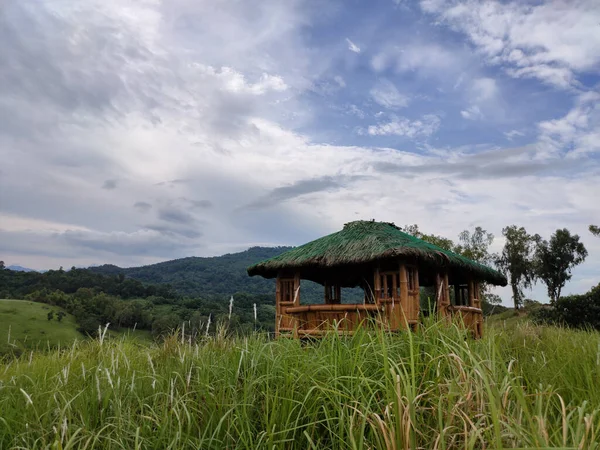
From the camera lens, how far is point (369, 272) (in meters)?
13.4

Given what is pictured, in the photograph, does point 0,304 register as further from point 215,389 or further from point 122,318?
point 215,389

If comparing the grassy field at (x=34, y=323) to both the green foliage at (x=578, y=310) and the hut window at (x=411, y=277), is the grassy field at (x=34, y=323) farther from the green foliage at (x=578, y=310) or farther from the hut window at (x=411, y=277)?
the hut window at (x=411, y=277)

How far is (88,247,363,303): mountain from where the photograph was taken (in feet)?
235

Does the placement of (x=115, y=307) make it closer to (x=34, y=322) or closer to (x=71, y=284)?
(x=34, y=322)

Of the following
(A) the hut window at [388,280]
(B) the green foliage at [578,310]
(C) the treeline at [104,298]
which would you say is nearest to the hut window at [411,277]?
(A) the hut window at [388,280]

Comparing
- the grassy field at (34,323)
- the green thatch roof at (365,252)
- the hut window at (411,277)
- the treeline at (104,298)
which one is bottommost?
the grassy field at (34,323)

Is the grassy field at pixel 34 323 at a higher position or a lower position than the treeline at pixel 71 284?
lower

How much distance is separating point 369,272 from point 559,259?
1043 inches

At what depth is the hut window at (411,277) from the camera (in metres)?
10.4

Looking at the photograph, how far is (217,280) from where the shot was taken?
80688 mm

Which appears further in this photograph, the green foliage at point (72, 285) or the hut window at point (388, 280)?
the green foliage at point (72, 285)

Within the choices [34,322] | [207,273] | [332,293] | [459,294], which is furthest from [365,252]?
[207,273]

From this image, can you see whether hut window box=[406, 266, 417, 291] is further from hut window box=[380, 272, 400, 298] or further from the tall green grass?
the tall green grass

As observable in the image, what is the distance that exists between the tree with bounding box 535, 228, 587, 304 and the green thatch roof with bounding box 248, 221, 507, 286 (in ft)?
75.4
